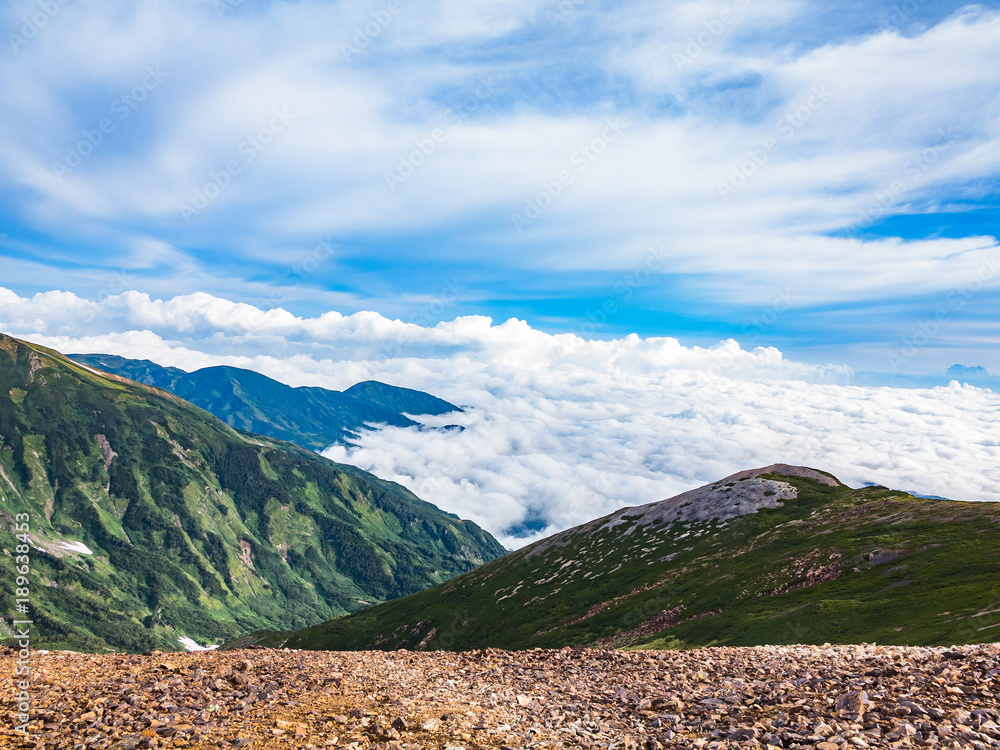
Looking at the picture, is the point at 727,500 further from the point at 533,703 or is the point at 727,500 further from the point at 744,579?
the point at 533,703

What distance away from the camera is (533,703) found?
30.8 meters

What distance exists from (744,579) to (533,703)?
79.6 meters

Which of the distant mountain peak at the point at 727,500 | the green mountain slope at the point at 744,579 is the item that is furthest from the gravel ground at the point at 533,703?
the distant mountain peak at the point at 727,500

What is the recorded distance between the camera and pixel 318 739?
23578 millimetres

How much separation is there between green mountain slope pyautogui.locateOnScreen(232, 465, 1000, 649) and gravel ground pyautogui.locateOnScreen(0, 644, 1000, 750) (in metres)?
22.3

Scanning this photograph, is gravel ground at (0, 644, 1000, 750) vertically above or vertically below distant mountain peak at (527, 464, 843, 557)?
below

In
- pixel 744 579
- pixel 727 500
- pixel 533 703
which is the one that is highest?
pixel 727 500

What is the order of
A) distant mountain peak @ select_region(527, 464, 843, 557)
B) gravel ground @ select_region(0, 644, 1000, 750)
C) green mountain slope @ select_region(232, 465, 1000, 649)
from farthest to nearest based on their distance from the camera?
distant mountain peak @ select_region(527, 464, 843, 557)
green mountain slope @ select_region(232, 465, 1000, 649)
gravel ground @ select_region(0, 644, 1000, 750)

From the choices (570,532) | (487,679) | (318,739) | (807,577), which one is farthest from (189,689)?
(570,532)

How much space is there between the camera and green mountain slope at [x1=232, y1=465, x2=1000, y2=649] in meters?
61.2

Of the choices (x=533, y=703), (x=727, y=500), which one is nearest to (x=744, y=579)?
(x=727, y=500)

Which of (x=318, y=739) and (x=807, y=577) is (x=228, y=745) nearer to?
(x=318, y=739)

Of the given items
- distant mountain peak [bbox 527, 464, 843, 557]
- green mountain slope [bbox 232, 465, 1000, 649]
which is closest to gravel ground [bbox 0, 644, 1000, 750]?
green mountain slope [bbox 232, 465, 1000, 649]

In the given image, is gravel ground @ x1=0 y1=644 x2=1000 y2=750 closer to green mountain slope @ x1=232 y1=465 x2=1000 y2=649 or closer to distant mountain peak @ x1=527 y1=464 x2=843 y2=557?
green mountain slope @ x1=232 y1=465 x2=1000 y2=649
